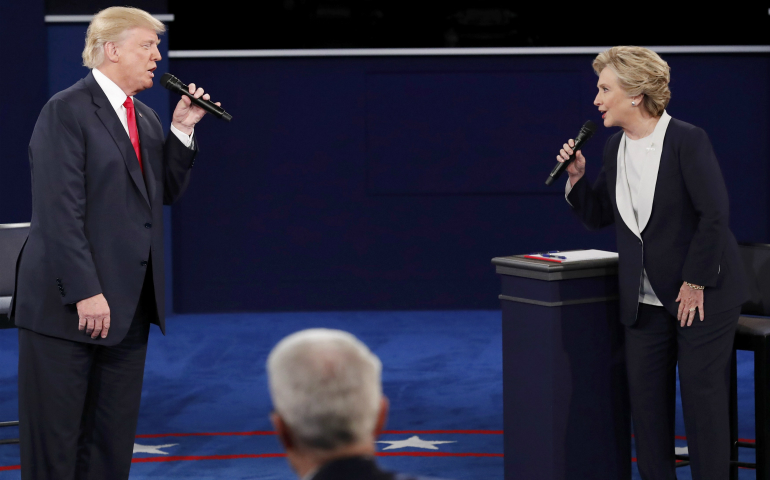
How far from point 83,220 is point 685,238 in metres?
1.72

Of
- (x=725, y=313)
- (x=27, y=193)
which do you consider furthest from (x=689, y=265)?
(x=27, y=193)

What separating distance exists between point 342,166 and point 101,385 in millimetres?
4853

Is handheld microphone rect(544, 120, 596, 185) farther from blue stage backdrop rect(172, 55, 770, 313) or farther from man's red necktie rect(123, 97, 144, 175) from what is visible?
blue stage backdrop rect(172, 55, 770, 313)

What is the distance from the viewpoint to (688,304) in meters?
2.78

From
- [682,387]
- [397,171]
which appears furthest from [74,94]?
[397,171]

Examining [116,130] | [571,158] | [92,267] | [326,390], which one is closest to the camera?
[326,390]

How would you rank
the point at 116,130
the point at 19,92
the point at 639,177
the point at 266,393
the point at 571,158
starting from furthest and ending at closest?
1. the point at 19,92
2. the point at 266,393
3. the point at 571,158
4. the point at 639,177
5. the point at 116,130

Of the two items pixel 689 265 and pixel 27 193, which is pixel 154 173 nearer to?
pixel 689 265

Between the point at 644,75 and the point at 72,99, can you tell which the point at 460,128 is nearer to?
the point at 644,75

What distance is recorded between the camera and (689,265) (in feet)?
9.06

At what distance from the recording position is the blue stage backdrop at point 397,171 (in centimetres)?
733

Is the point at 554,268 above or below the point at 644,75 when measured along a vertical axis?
below

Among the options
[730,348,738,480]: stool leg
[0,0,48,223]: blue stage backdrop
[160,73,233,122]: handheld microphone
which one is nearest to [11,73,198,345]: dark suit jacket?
[160,73,233,122]: handheld microphone

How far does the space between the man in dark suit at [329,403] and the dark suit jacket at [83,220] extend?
4.90ft
